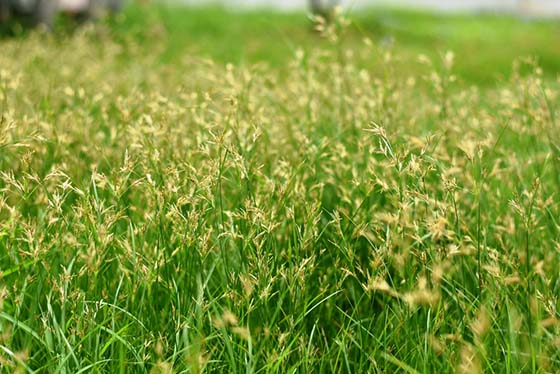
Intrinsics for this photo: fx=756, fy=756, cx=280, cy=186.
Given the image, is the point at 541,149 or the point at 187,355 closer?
the point at 187,355

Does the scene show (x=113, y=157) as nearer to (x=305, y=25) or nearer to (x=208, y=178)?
(x=208, y=178)

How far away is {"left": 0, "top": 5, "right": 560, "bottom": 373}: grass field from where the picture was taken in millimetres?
1985

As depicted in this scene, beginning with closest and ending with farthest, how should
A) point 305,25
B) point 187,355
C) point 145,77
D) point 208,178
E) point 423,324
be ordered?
point 187,355 → point 208,178 → point 423,324 → point 145,77 → point 305,25

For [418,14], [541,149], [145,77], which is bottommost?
[418,14]

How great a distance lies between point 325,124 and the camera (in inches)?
138

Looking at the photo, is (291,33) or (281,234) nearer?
(281,234)

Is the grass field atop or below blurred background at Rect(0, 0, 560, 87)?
atop

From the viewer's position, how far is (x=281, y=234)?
106 inches

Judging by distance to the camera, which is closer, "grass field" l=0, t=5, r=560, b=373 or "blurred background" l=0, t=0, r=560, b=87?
"grass field" l=0, t=5, r=560, b=373

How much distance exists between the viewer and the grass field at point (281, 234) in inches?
78.2

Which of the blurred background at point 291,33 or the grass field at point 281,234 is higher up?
the grass field at point 281,234

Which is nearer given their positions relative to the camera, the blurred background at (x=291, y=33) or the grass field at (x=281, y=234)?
the grass field at (x=281, y=234)

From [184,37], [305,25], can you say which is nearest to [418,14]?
[305,25]

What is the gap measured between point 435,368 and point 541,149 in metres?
2.09
